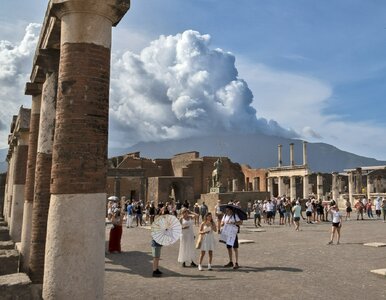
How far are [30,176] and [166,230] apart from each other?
344cm

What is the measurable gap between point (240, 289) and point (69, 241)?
3.77 m

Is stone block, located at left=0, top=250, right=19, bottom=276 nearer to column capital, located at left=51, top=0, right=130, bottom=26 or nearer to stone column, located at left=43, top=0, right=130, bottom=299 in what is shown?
stone column, located at left=43, top=0, right=130, bottom=299

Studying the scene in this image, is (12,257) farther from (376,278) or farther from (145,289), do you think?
(376,278)

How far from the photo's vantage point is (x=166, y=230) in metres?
9.12

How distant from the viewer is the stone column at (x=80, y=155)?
188 inches

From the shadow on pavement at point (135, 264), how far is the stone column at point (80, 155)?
4.08 metres

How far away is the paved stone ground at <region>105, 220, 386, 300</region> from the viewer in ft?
22.9

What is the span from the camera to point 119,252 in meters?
12.3

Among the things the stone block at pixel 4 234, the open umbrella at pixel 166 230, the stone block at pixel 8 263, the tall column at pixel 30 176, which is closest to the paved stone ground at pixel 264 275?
the open umbrella at pixel 166 230

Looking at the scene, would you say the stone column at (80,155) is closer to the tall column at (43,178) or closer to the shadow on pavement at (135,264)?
→ the tall column at (43,178)

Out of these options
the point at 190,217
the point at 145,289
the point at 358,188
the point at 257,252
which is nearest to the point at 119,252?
the point at 190,217

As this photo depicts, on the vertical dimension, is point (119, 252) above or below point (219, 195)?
below

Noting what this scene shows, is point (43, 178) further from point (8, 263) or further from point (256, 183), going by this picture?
point (256, 183)

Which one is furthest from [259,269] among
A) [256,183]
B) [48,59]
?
[256,183]
